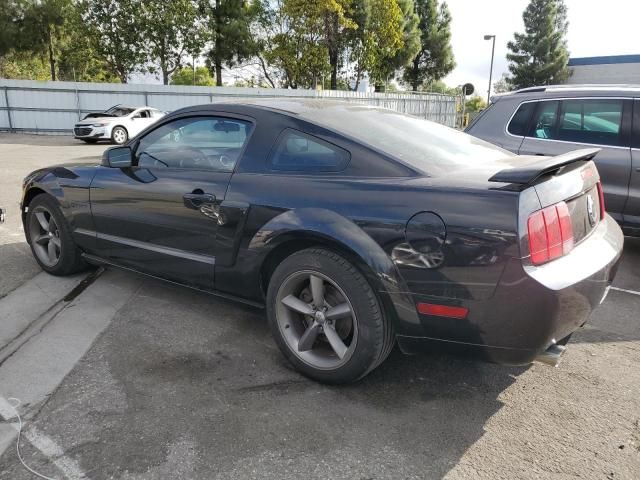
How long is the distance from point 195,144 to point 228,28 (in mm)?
28255

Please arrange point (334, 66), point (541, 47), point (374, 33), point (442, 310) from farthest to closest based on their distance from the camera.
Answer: point (541, 47)
point (374, 33)
point (334, 66)
point (442, 310)

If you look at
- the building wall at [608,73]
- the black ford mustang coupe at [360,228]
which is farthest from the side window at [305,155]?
the building wall at [608,73]

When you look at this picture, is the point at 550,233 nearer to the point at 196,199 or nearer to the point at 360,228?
the point at 360,228

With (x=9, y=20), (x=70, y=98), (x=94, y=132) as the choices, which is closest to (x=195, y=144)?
(x=94, y=132)

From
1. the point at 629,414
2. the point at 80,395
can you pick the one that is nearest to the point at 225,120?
the point at 80,395

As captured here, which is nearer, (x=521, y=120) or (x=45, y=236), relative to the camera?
(x=45, y=236)

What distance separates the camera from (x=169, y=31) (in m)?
28.3

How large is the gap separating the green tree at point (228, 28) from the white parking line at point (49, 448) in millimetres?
29550

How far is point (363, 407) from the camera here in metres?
2.62

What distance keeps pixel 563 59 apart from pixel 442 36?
12.7m

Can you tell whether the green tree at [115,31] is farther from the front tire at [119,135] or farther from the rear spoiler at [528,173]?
the rear spoiler at [528,173]

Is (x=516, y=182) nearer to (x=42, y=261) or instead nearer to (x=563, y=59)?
(x=42, y=261)

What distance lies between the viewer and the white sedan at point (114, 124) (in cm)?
1792

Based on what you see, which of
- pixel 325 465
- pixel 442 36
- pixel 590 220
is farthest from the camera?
pixel 442 36
